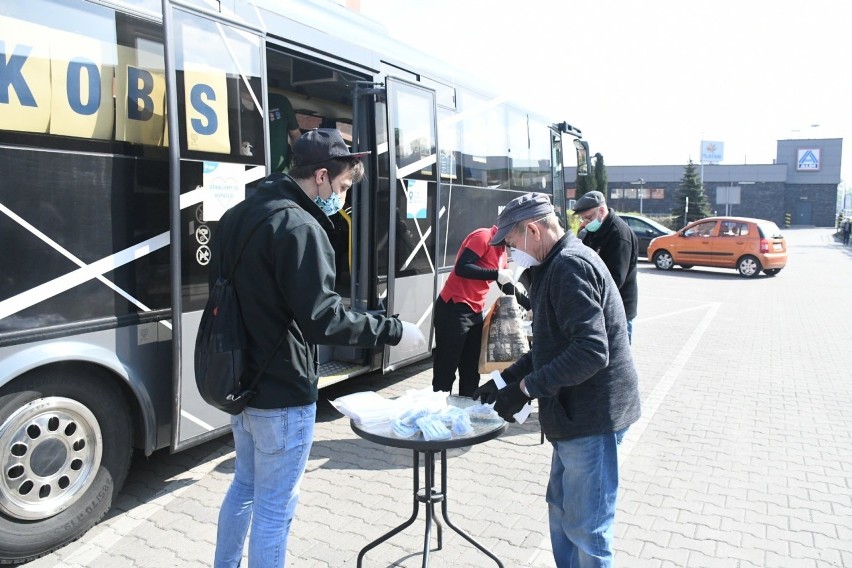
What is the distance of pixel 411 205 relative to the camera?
263 inches

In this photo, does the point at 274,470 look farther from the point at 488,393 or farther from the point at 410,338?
the point at 488,393

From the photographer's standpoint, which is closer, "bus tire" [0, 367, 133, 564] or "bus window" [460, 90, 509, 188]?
"bus tire" [0, 367, 133, 564]

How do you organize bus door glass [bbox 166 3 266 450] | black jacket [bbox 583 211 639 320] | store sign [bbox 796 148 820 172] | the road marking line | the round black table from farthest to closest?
store sign [bbox 796 148 820 172] < black jacket [bbox 583 211 639 320] < bus door glass [bbox 166 3 266 450] < the road marking line < the round black table

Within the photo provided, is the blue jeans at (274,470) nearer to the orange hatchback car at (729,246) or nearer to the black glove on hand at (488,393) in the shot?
the black glove on hand at (488,393)

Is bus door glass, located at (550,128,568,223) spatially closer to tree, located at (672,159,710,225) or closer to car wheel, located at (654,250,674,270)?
car wheel, located at (654,250,674,270)

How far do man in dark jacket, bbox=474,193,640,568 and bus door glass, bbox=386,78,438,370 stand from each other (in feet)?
11.6

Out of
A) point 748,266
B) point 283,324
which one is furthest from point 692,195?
point 283,324

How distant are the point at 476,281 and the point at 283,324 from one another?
Result: 2.98 metres

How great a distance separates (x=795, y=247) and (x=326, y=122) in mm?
34133

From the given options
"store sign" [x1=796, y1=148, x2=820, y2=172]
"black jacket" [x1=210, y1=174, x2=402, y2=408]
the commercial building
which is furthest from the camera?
"store sign" [x1=796, y1=148, x2=820, y2=172]

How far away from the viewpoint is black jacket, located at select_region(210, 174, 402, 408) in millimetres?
2598

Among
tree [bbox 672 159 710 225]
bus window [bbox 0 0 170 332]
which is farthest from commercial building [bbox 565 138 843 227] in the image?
bus window [bbox 0 0 170 332]

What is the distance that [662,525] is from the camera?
4.21 metres

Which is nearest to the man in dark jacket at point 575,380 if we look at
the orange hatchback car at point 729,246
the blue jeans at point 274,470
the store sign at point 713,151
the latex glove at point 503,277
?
the blue jeans at point 274,470
